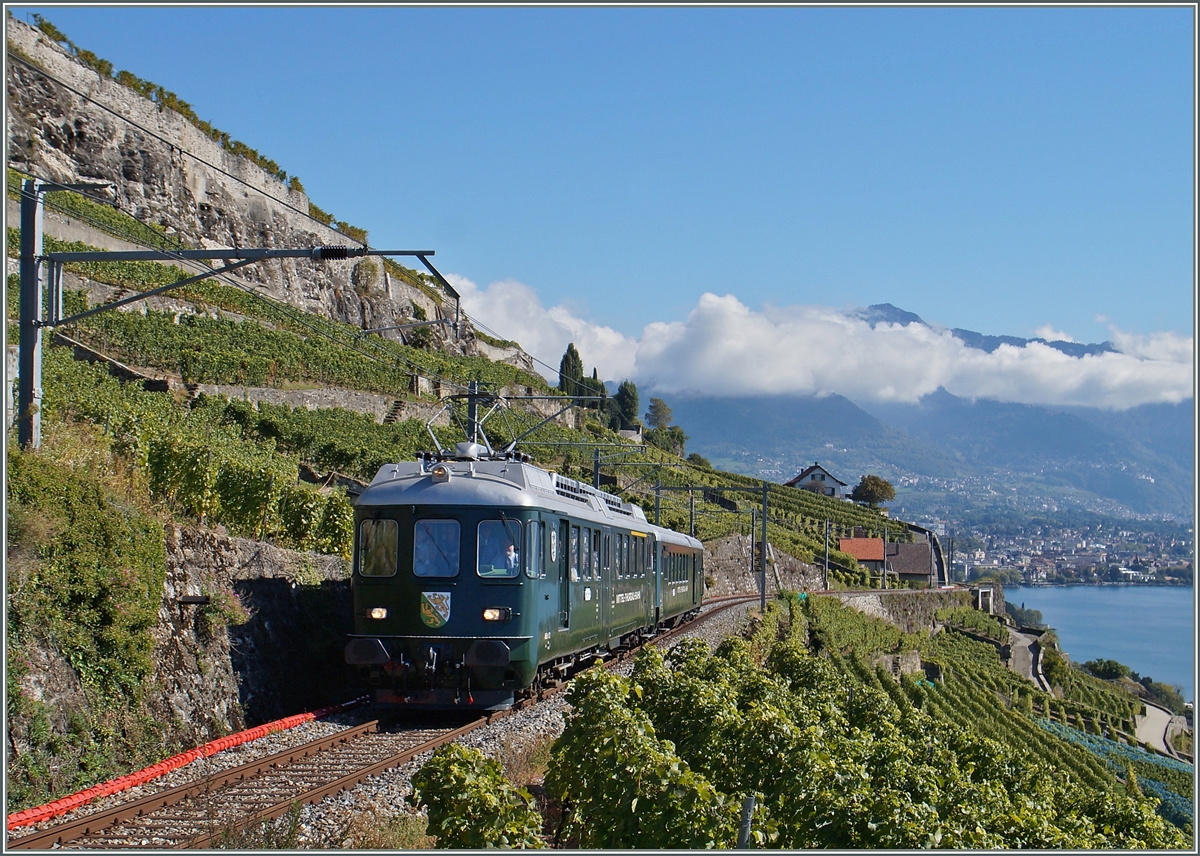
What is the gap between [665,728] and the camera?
11.2 metres

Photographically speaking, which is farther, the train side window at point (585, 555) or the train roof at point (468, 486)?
the train side window at point (585, 555)

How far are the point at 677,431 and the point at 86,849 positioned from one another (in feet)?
406

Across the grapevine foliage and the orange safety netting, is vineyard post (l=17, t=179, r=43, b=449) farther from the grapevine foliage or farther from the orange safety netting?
the grapevine foliage

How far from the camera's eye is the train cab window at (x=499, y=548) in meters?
12.3

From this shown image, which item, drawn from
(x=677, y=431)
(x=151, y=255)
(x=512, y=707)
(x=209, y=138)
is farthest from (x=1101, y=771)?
(x=677, y=431)

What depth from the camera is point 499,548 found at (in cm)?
1233

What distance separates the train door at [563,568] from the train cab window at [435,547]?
1408mm

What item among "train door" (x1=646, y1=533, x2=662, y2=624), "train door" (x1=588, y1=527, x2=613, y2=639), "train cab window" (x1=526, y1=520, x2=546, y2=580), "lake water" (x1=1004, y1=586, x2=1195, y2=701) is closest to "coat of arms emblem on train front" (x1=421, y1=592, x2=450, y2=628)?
"train cab window" (x1=526, y1=520, x2=546, y2=580)

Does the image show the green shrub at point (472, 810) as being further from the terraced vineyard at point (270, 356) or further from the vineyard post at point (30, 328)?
the terraced vineyard at point (270, 356)

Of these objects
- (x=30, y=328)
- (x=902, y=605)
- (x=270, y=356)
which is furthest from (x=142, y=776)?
(x=902, y=605)

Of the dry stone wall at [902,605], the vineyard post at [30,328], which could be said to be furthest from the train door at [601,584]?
the dry stone wall at [902,605]

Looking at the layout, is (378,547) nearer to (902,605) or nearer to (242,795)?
(242,795)

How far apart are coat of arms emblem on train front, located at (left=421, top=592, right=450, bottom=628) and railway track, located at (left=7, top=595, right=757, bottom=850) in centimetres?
123

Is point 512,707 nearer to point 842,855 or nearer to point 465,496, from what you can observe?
point 465,496
